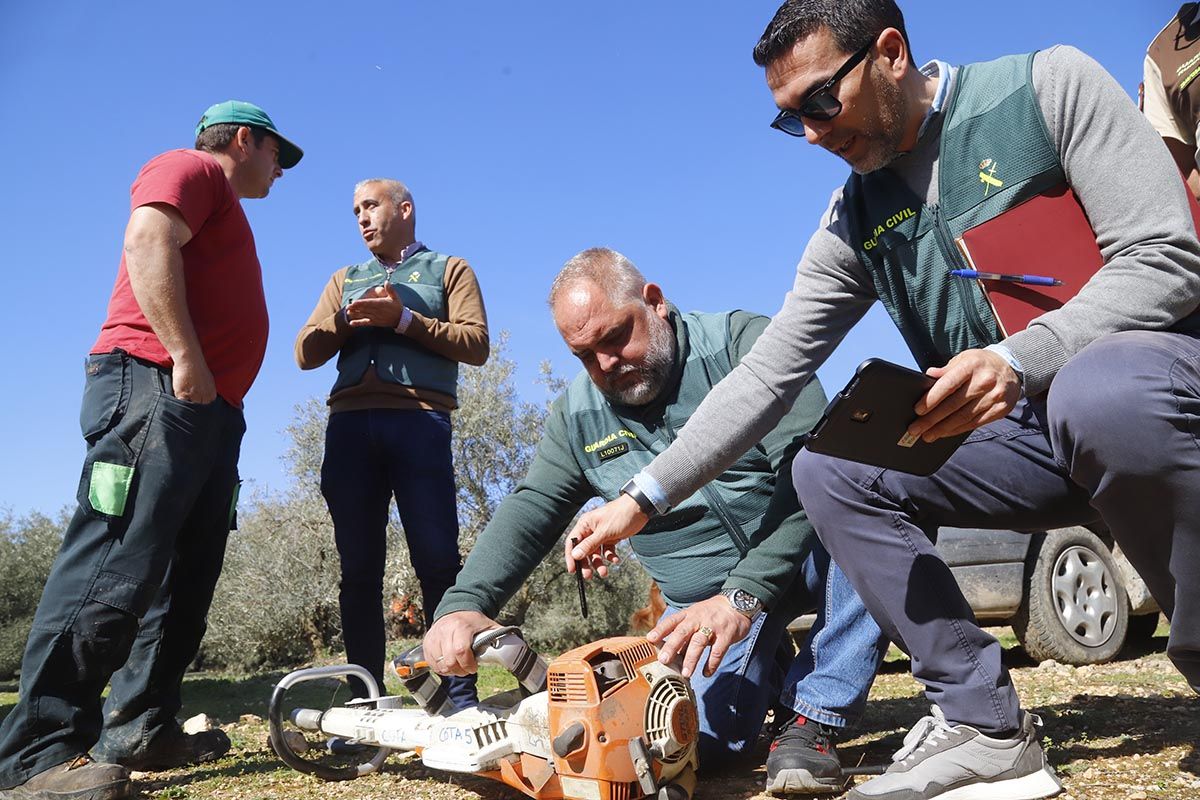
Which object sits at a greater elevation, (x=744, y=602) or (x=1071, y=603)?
(x=744, y=602)

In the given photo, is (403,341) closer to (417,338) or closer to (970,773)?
(417,338)

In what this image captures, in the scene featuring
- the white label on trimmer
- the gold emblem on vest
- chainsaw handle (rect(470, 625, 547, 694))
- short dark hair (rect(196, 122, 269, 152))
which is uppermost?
short dark hair (rect(196, 122, 269, 152))

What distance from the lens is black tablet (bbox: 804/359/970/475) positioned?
1.98 m

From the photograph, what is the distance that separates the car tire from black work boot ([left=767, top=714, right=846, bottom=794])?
10.2 ft

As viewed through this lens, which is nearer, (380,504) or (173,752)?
(173,752)

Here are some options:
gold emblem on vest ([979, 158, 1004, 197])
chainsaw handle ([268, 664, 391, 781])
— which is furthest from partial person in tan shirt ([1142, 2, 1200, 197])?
chainsaw handle ([268, 664, 391, 781])

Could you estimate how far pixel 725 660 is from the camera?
3.14 metres

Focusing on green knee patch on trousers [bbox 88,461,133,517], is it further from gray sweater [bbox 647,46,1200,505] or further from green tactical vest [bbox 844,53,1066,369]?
green tactical vest [bbox 844,53,1066,369]

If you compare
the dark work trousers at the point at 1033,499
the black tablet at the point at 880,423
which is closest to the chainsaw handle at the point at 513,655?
the dark work trousers at the point at 1033,499

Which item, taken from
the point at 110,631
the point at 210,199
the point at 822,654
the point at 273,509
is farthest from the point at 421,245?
the point at 273,509

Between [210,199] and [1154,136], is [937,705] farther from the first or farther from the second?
[210,199]

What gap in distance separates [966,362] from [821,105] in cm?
87

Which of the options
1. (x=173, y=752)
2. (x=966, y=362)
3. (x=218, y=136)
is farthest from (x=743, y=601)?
(x=218, y=136)

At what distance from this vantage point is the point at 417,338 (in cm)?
450
